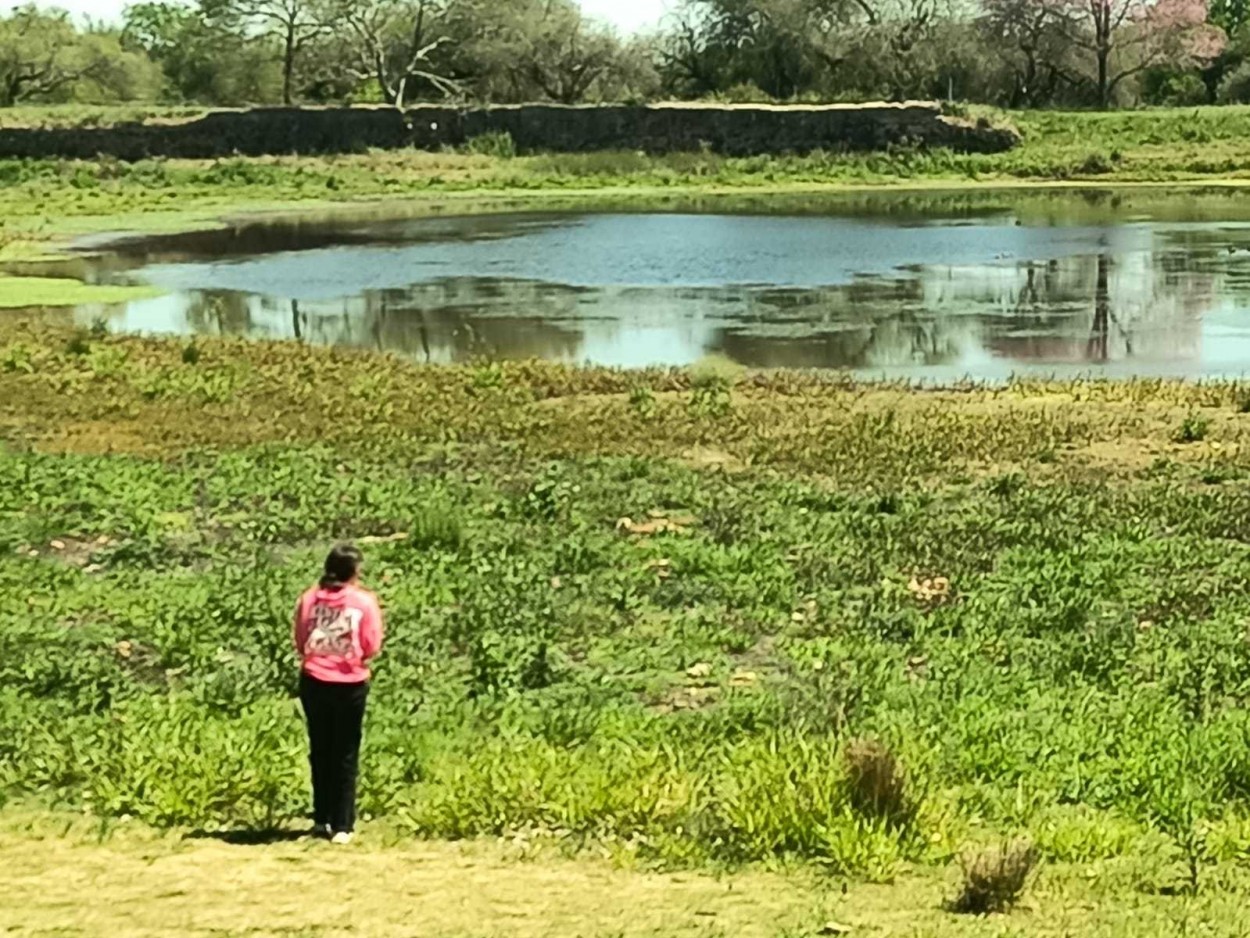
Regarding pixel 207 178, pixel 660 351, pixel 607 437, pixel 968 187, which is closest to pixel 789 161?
pixel 968 187

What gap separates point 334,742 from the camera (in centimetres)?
737

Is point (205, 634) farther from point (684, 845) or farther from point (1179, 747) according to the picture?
point (1179, 747)

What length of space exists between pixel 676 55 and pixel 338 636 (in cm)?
9143

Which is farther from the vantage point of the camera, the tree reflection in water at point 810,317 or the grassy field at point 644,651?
the tree reflection in water at point 810,317

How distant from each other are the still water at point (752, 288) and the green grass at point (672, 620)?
675 centimetres

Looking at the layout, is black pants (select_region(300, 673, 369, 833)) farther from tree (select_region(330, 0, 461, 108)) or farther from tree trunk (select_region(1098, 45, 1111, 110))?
tree (select_region(330, 0, 461, 108))

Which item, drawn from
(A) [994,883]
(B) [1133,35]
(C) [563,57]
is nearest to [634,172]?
(C) [563,57]

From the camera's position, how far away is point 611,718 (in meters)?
8.91

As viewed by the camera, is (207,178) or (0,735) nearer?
(0,735)

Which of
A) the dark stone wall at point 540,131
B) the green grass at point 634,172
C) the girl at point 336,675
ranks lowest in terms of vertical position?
the girl at point 336,675

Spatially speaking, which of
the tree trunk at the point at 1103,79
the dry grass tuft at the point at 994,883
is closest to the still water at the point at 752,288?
the dry grass tuft at the point at 994,883

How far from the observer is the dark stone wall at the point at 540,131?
233 ft

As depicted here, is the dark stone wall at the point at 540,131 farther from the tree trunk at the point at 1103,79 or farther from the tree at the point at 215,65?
the tree at the point at 215,65

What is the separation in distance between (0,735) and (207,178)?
5950 cm
